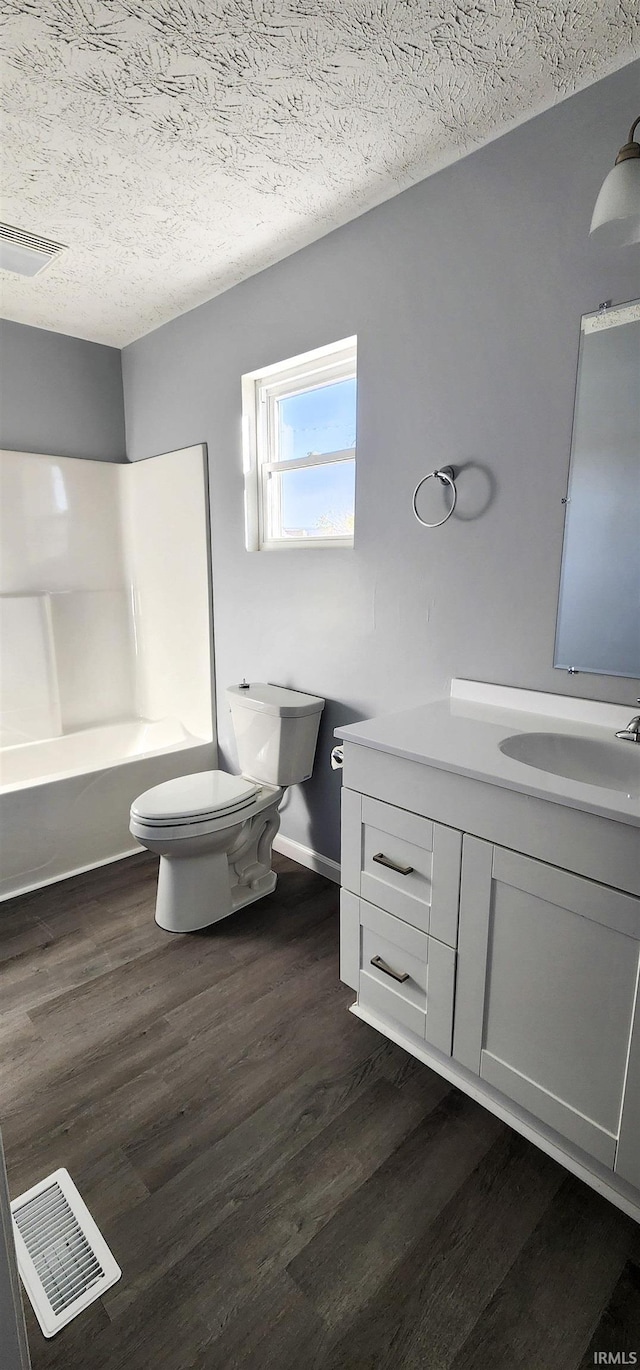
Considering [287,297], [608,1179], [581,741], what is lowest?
[608,1179]

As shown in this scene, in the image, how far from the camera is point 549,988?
48.3 inches

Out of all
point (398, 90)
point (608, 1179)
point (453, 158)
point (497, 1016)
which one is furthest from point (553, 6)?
point (608, 1179)

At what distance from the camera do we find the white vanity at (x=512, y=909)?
1.13 metres

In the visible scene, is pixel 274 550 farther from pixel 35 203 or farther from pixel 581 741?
pixel 581 741

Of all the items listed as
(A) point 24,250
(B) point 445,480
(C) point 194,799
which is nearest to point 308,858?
(C) point 194,799

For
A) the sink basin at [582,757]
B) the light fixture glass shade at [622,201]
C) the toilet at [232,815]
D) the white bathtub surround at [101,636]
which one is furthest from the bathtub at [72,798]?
the light fixture glass shade at [622,201]

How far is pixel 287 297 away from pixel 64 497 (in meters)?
1.47

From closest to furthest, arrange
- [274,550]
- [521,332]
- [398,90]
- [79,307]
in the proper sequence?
[398,90]
[521,332]
[274,550]
[79,307]

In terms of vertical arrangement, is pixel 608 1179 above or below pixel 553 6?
below

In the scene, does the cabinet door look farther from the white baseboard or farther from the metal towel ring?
the white baseboard

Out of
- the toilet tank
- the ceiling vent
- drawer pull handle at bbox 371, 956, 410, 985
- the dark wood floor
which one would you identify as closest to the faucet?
drawer pull handle at bbox 371, 956, 410, 985

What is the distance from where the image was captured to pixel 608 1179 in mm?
1251

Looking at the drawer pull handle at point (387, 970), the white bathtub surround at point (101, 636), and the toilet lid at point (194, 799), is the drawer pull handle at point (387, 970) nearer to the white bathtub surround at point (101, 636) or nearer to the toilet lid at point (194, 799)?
the toilet lid at point (194, 799)

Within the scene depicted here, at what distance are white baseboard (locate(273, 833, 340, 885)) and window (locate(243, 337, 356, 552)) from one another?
1237mm
